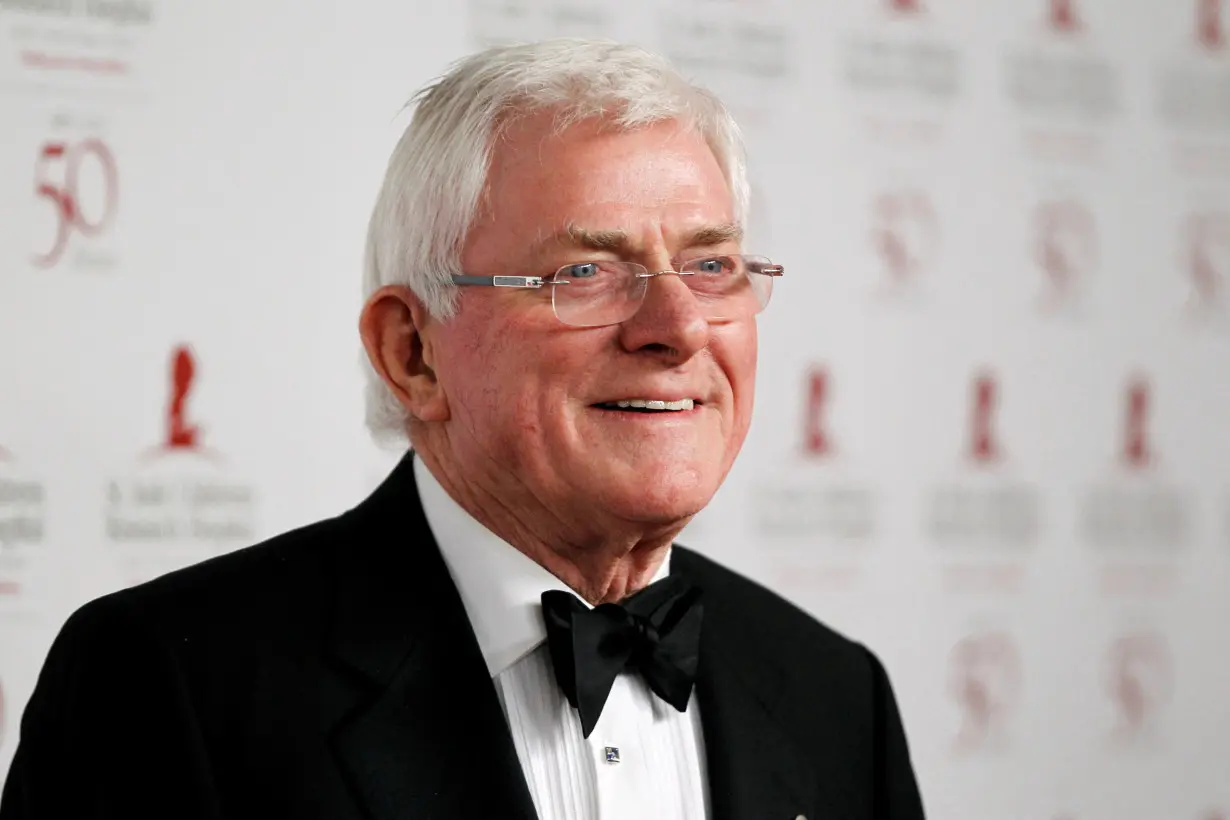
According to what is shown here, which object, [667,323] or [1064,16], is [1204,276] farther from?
[667,323]

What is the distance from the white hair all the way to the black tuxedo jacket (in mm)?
273

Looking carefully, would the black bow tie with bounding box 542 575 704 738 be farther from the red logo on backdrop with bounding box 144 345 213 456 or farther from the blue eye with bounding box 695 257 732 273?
the red logo on backdrop with bounding box 144 345 213 456

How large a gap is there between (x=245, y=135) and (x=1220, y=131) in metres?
2.02

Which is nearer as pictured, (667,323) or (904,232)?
(667,323)

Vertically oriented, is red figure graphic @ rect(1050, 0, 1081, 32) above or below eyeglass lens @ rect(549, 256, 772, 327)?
above

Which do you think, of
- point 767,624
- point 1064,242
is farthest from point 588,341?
point 1064,242

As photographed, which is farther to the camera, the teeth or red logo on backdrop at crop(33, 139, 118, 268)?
red logo on backdrop at crop(33, 139, 118, 268)

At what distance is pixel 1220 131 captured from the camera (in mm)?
3307

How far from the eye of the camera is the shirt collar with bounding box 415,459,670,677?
1.78 meters

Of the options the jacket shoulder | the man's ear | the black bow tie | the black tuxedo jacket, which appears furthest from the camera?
the jacket shoulder

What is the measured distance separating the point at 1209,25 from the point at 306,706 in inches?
98.1

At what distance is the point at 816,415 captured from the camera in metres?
2.91

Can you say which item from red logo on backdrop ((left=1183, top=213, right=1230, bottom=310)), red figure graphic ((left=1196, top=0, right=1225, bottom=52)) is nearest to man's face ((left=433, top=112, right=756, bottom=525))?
red logo on backdrop ((left=1183, top=213, right=1230, bottom=310))

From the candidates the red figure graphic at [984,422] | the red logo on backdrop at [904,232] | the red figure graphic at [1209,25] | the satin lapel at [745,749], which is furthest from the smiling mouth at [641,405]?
the red figure graphic at [1209,25]
